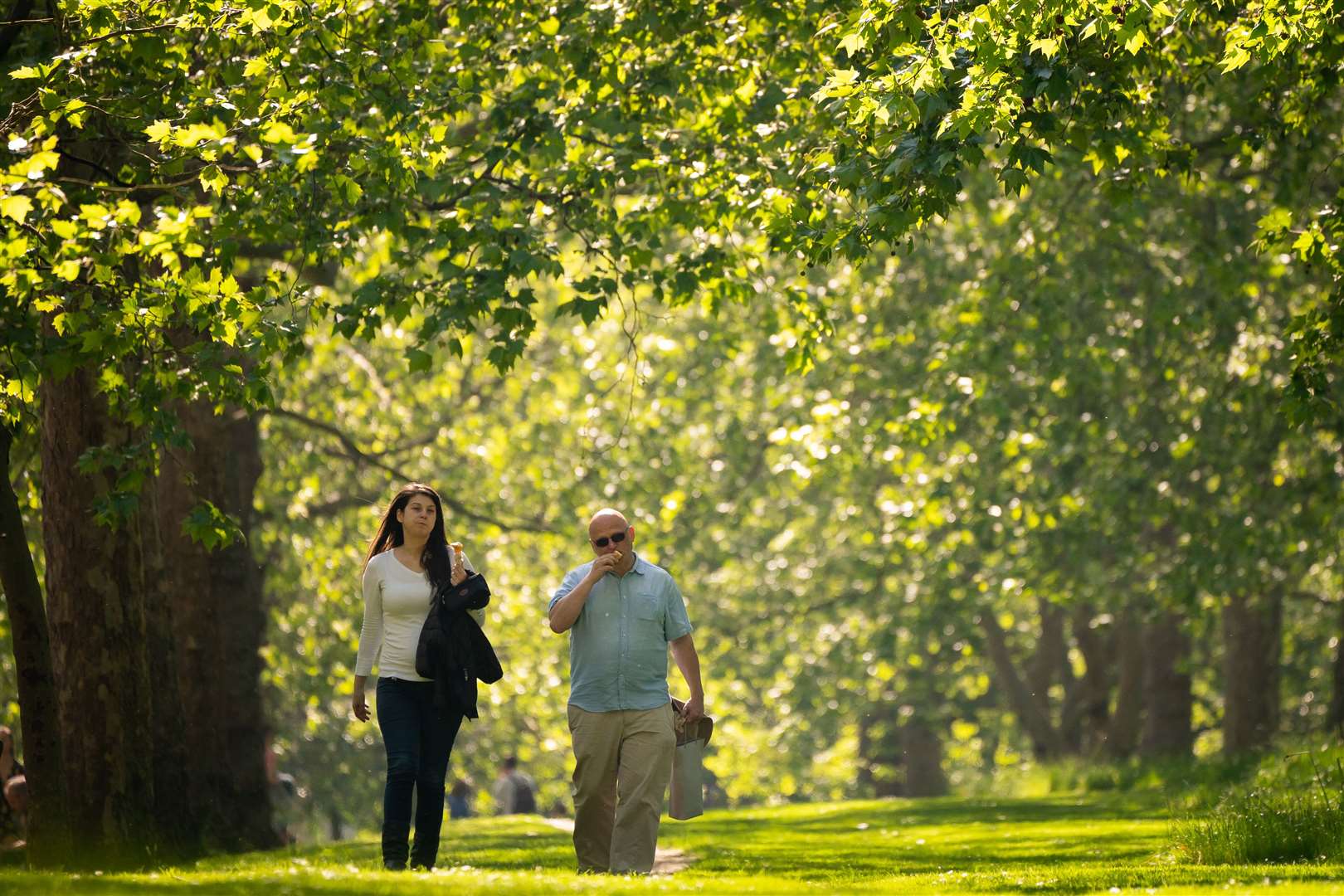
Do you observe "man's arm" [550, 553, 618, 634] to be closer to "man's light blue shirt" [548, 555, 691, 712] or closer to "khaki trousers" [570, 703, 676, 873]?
"man's light blue shirt" [548, 555, 691, 712]

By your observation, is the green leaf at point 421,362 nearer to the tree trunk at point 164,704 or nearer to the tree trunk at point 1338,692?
the tree trunk at point 164,704

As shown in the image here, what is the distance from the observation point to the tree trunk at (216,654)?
14.5m

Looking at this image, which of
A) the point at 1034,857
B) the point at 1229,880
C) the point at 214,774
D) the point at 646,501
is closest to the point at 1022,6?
the point at 1229,880

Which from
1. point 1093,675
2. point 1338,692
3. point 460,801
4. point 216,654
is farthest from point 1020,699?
point 216,654

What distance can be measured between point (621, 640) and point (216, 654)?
625 cm

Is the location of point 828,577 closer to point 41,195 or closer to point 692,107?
point 692,107

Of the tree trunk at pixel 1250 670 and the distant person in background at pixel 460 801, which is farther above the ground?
the tree trunk at pixel 1250 670

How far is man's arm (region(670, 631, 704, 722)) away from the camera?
9.69m

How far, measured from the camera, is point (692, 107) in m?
13.5

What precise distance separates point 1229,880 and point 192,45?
828 cm

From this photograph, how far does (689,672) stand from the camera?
9797 mm

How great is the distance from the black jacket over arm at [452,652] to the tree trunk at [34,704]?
2.74 meters

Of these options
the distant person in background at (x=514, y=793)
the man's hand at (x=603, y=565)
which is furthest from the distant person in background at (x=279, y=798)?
the man's hand at (x=603, y=565)

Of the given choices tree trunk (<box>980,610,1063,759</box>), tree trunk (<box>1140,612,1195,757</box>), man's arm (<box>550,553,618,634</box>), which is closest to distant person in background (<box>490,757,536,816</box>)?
tree trunk (<box>980,610,1063,759</box>)
